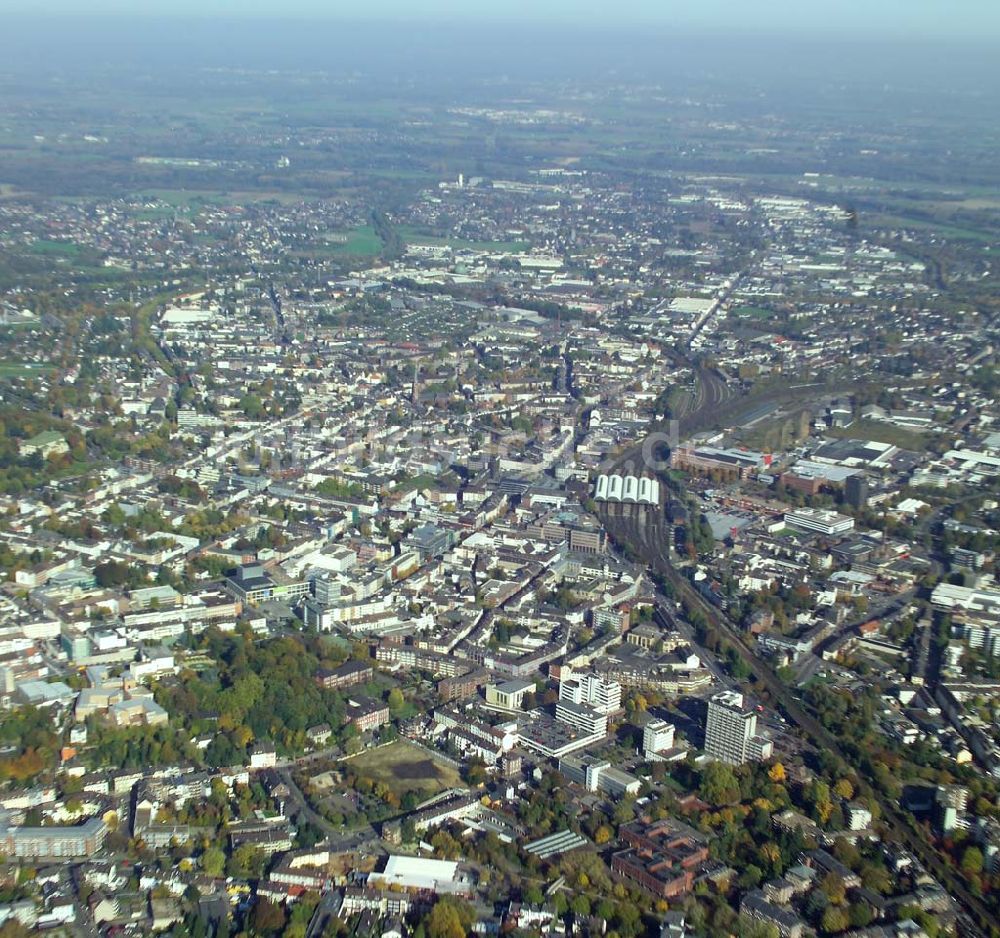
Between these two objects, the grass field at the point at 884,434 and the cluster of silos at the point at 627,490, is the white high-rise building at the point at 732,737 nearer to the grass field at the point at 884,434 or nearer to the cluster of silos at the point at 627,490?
the cluster of silos at the point at 627,490

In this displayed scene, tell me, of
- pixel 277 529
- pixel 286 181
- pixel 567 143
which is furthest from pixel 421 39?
pixel 277 529

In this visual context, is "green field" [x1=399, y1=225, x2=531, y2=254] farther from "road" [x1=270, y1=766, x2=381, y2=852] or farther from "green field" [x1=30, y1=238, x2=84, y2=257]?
"road" [x1=270, y1=766, x2=381, y2=852]

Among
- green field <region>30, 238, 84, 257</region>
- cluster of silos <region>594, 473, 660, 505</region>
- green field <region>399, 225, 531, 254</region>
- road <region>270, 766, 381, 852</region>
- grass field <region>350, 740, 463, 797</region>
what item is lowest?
green field <region>399, 225, 531, 254</region>

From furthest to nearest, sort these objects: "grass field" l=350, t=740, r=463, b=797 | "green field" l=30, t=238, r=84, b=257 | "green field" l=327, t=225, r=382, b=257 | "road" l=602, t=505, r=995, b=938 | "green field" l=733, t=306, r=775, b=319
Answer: "green field" l=327, t=225, r=382, b=257
"green field" l=30, t=238, r=84, b=257
"green field" l=733, t=306, r=775, b=319
"grass field" l=350, t=740, r=463, b=797
"road" l=602, t=505, r=995, b=938

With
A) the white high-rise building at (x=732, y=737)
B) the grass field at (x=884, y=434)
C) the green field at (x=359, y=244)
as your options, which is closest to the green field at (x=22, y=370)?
the grass field at (x=884, y=434)

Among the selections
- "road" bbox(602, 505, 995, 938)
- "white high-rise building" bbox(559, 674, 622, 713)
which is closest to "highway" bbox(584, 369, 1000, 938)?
"road" bbox(602, 505, 995, 938)

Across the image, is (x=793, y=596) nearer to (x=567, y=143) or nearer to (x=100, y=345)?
(x=100, y=345)

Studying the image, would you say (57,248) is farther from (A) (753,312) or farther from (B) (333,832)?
(B) (333,832)
